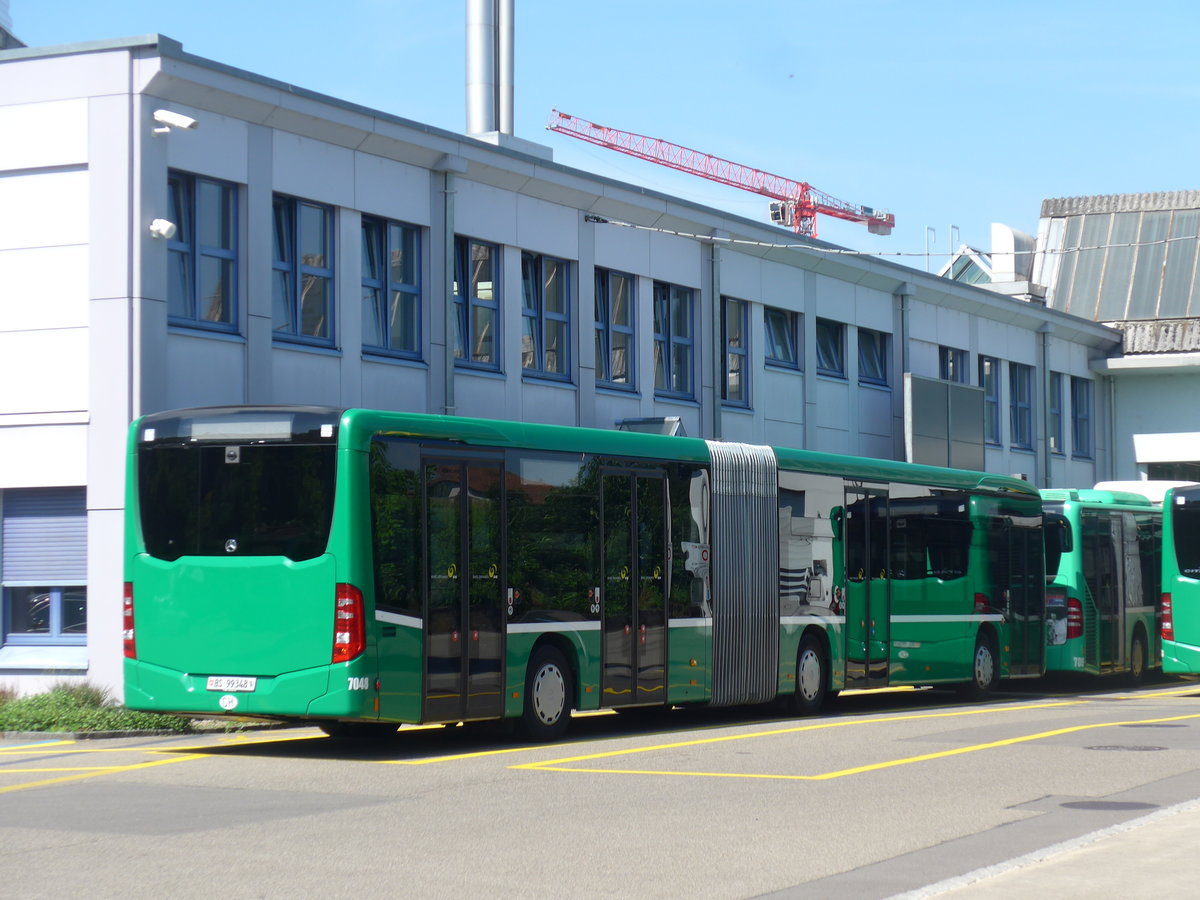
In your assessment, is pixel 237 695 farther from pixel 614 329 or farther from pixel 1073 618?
pixel 1073 618

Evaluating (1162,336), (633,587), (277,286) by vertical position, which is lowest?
(633,587)

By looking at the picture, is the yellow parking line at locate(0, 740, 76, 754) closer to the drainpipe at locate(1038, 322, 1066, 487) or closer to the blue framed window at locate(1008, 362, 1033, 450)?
the blue framed window at locate(1008, 362, 1033, 450)

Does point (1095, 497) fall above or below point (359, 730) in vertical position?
above

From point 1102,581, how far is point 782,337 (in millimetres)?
9200

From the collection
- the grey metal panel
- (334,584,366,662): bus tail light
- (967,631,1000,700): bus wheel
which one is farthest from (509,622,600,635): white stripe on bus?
(967,631,1000,700): bus wheel

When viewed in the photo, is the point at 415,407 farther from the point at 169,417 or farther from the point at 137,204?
the point at 169,417

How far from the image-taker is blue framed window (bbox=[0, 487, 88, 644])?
20250 mm

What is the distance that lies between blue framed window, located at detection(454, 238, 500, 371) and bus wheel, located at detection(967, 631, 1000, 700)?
8.12 m

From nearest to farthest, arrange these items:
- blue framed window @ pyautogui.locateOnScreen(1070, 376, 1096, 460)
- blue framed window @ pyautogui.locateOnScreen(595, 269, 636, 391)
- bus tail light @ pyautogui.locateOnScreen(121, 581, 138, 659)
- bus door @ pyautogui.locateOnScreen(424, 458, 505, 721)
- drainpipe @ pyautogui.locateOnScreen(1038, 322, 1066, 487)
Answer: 1. bus door @ pyautogui.locateOnScreen(424, 458, 505, 721)
2. bus tail light @ pyautogui.locateOnScreen(121, 581, 138, 659)
3. blue framed window @ pyautogui.locateOnScreen(595, 269, 636, 391)
4. drainpipe @ pyautogui.locateOnScreen(1038, 322, 1066, 487)
5. blue framed window @ pyautogui.locateOnScreen(1070, 376, 1096, 460)

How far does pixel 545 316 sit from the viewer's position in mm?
26922

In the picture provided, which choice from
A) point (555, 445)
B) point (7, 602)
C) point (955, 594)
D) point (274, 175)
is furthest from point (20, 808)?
point (955, 594)

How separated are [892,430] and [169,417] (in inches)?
979

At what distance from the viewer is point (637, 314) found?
2925 centimetres

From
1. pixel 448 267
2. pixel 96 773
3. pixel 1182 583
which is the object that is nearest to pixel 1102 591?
pixel 1182 583
